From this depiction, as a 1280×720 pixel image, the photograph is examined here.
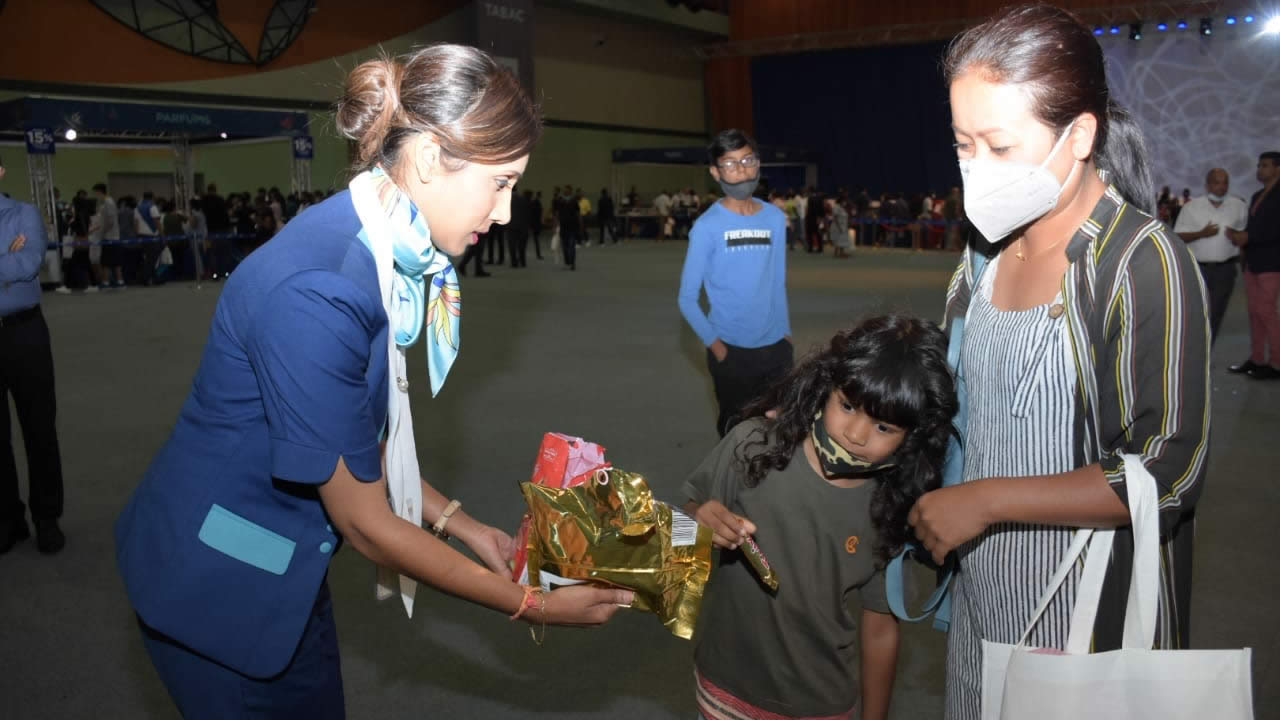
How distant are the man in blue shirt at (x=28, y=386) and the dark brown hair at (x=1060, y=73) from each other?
4.46 metres

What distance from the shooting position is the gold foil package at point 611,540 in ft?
5.28

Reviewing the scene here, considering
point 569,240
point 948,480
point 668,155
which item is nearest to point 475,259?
point 569,240

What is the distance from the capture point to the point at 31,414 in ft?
14.8

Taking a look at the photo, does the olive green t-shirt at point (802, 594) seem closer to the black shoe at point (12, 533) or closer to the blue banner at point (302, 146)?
the black shoe at point (12, 533)

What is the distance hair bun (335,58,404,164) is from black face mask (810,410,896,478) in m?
1.11

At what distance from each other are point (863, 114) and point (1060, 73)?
109ft

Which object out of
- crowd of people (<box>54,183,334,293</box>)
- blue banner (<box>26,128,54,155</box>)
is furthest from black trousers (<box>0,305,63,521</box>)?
crowd of people (<box>54,183,334,293</box>)

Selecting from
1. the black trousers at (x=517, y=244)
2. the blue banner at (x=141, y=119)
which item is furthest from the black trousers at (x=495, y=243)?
the blue banner at (x=141, y=119)

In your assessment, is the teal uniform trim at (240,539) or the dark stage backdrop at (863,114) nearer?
the teal uniform trim at (240,539)

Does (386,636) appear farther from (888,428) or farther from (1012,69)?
(1012,69)

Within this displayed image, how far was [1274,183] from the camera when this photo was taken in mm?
7832

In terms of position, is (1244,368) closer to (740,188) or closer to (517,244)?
(740,188)

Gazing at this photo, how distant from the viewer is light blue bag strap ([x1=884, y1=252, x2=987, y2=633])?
1898 millimetres

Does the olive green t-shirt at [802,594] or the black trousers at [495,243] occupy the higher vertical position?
the black trousers at [495,243]
